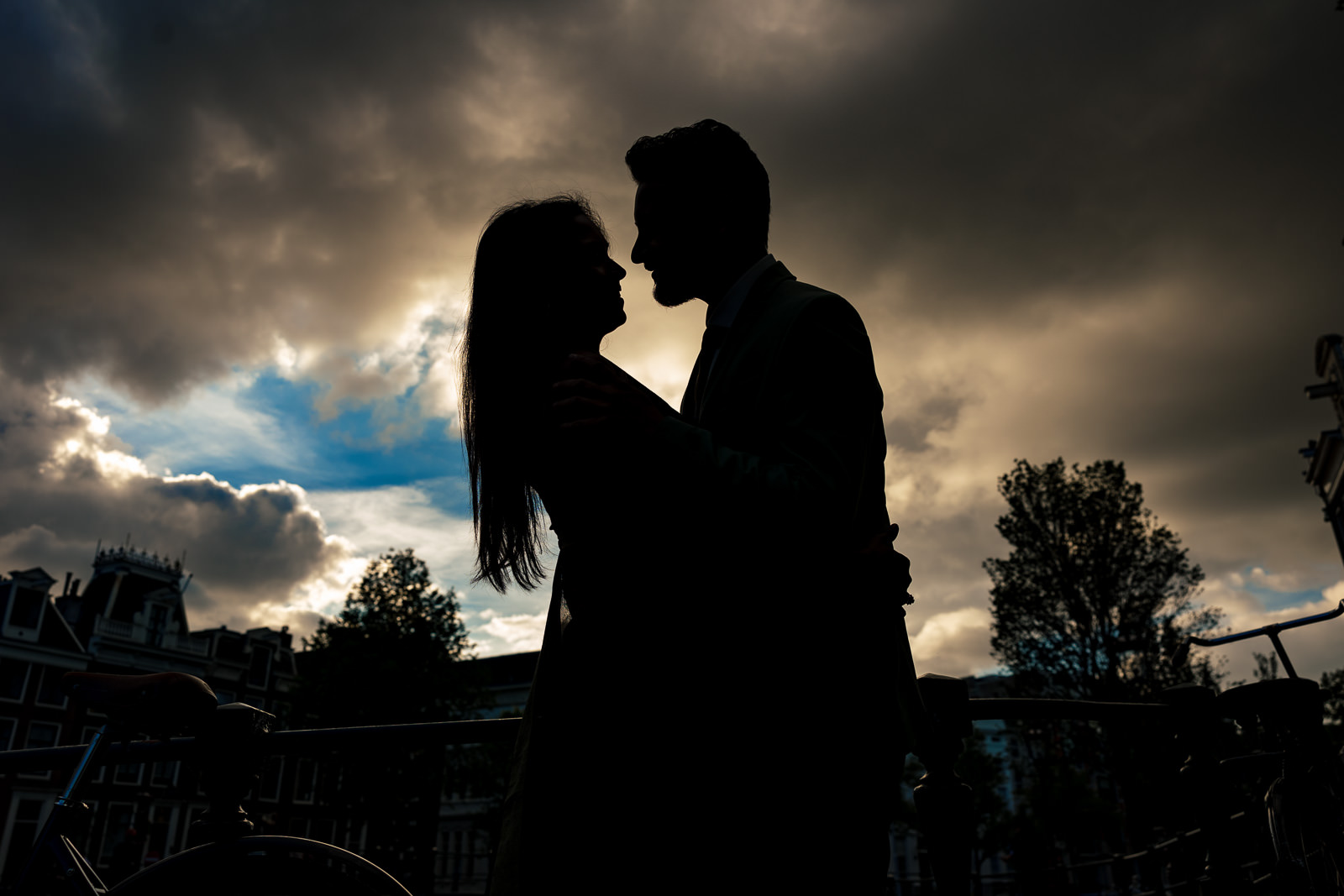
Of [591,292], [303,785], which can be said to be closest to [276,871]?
[591,292]

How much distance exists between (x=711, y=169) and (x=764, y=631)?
3.28ft

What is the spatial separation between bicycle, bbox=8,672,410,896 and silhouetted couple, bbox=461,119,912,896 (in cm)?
89

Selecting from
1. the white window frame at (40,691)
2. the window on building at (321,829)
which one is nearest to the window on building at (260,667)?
the white window frame at (40,691)

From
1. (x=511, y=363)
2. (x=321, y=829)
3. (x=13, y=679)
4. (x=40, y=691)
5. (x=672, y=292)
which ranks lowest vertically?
(x=321, y=829)

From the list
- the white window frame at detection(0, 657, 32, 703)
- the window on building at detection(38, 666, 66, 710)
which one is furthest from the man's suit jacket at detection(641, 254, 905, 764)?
the white window frame at detection(0, 657, 32, 703)

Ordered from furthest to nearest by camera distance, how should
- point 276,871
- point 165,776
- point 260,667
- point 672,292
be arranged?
point 260,667 → point 165,776 → point 276,871 → point 672,292

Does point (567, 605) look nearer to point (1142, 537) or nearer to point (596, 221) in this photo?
point (596, 221)

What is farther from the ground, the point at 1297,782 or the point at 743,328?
the point at 743,328

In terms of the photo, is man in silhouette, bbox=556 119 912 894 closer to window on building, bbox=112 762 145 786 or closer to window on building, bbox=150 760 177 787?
window on building, bbox=112 762 145 786

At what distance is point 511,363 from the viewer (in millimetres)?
1424

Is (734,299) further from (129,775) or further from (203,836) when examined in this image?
(129,775)

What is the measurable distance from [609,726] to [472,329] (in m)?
0.76

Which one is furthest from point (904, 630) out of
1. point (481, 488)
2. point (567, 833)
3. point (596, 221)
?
point (596, 221)

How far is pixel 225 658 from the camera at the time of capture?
4153 centimetres
